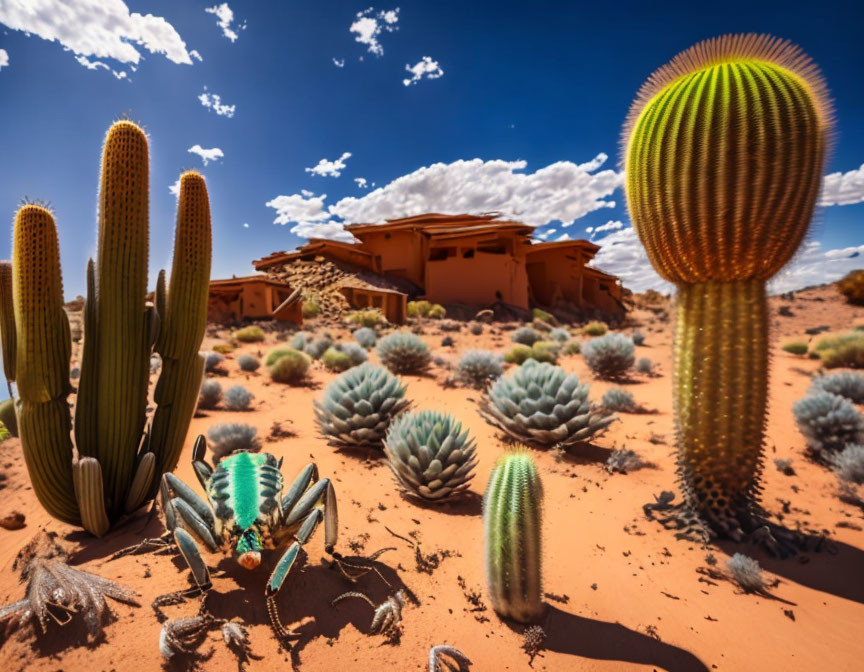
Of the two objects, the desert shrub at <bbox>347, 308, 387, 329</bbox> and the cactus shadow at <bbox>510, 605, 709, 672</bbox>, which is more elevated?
the desert shrub at <bbox>347, 308, 387, 329</bbox>

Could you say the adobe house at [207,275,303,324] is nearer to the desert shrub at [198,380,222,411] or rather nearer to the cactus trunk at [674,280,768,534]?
the desert shrub at [198,380,222,411]

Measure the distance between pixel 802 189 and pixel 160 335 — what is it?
487 centimetres

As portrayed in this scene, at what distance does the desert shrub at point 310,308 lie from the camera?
21.4 m

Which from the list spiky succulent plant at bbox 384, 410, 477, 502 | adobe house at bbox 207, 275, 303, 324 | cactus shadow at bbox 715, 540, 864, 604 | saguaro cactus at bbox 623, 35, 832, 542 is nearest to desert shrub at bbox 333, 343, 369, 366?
spiky succulent plant at bbox 384, 410, 477, 502

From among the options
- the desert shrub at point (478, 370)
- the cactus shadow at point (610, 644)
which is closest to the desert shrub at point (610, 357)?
the desert shrub at point (478, 370)

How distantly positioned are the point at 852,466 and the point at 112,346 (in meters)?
6.48

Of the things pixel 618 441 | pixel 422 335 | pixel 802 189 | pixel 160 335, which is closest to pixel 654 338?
pixel 422 335

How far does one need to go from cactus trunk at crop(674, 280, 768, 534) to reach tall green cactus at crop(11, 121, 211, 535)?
12.6 feet

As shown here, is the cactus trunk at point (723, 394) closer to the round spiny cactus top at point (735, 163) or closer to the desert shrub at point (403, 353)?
the round spiny cactus top at point (735, 163)

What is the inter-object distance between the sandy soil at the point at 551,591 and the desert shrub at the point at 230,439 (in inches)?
13.7

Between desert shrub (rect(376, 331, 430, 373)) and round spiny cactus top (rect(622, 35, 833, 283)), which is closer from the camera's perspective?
round spiny cactus top (rect(622, 35, 833, 283))

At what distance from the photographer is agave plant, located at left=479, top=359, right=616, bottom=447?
480 centimetres

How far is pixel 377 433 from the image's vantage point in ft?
15.5

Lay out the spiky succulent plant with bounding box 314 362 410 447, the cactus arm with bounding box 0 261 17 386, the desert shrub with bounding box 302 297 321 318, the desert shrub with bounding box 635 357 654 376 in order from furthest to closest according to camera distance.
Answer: the desert shrub with bounding box 302 297 321 318 < the desert shrub with bounding box 635 357 654 376 < the spiky succulent plant with bounding box 314 362 410 447 < the cactus arm with bounding box 0 261 17 386
